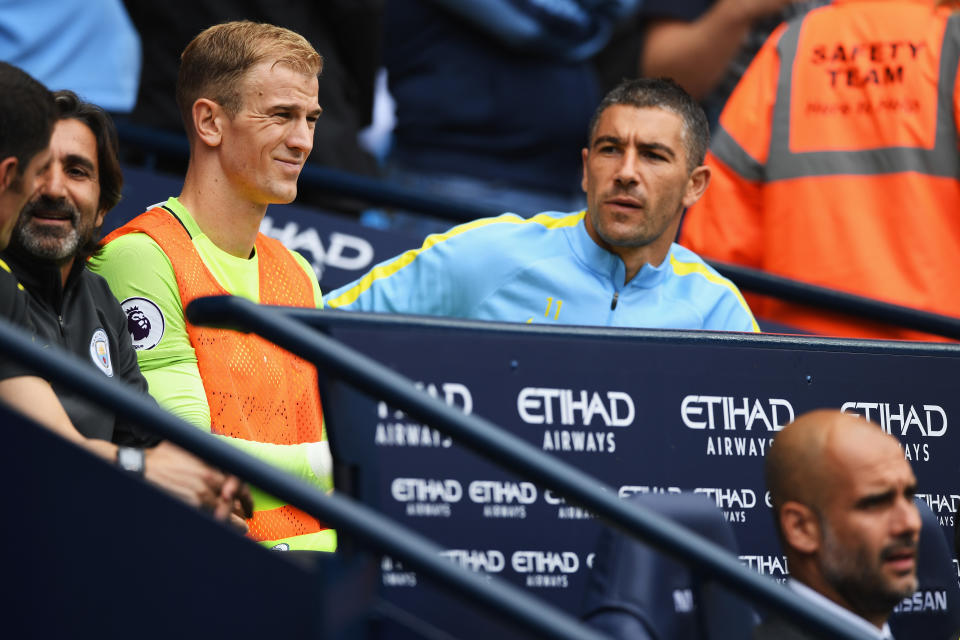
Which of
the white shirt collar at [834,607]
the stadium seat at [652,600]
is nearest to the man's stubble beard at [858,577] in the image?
the white shirt collar at [834,607]

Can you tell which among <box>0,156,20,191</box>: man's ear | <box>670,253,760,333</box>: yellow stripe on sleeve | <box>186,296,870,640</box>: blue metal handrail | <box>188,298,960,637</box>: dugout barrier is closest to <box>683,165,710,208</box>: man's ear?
<box>670,253,760,333</box>: yellow stripe on sleeve

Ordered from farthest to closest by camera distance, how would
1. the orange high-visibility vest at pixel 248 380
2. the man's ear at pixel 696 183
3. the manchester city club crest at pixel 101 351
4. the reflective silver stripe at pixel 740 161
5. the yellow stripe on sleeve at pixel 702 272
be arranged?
the reflective silver stripe at pixel 740 161
the man's ear at pixel 696 183
the yellow stripe on sleeve at pixel 702 272
the orange high-visibility vest at pixel 248 380
the manchester city club crest at pixel 101 351

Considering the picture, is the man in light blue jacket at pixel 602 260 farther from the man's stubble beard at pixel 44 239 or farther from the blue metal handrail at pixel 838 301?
the man's stubble beard at pixel 44 239

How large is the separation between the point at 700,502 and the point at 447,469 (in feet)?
1.85

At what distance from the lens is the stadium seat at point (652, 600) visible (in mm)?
2824

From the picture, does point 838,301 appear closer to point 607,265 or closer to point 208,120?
point 607,265

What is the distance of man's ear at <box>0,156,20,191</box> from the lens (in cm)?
287

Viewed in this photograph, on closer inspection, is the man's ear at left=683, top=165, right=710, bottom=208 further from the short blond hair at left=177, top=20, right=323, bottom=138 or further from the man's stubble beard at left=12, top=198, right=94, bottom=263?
the man's stubble beard at left=12, top=198, right=94, bottom=263

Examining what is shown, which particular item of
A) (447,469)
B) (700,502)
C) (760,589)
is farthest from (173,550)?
(700,502)

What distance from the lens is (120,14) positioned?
5.12 m

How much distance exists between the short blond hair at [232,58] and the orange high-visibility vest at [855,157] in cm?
205

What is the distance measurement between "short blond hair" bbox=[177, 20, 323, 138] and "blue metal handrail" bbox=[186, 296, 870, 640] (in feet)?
4.83

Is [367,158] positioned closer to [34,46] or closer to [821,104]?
[34,46]

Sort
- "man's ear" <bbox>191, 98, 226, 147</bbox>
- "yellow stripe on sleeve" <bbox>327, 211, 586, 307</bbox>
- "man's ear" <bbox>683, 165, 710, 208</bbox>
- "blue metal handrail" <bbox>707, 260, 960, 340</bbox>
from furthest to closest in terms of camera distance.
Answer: "blue metal handrail" <bbox>707, 260, 960, 340</bbox>, "man's ear" <bbox>683, 165, 710, 208</bbox>, "yellow stripe on sleeve" <bbox>327, 211, 586, 307</bbox>, "man's ear" <bbox>191, 98, 226, 147</bbox>
